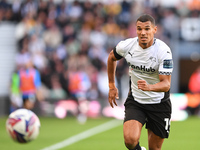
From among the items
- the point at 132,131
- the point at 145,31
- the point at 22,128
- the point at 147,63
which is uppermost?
the point at 145,31

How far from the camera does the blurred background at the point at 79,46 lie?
1955cm

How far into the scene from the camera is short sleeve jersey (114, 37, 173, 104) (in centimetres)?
710

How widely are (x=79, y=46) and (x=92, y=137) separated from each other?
8.43m

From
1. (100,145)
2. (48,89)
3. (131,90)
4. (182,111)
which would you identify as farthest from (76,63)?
(131,90)

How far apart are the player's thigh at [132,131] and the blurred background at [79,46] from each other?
11467 mm

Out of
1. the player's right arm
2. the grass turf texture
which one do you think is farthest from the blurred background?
the player's right arm

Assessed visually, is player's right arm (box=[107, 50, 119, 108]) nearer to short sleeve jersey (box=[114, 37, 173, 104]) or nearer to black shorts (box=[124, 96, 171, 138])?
short sleeve jersey (box=[114, 37, 173, 104])

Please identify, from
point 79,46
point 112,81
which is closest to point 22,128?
point 112,81

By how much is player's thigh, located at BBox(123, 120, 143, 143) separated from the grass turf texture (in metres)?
3.22

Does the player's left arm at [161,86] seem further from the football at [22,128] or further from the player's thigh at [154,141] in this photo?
the football at [22,128]

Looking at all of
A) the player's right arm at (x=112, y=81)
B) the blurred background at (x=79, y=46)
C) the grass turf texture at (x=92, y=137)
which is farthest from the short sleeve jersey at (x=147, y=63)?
the blurred background at (x=79, y=46)

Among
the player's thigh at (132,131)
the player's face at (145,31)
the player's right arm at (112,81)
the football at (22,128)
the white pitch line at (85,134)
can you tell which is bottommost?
the white pitch line at (85,134)

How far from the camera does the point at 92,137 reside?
13.0 meters

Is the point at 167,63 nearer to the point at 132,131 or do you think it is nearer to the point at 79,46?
the point at 132,131
